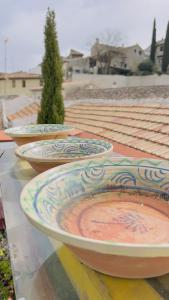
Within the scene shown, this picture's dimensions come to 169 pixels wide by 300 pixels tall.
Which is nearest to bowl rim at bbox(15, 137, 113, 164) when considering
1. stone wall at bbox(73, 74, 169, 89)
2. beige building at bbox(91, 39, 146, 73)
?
stone wall at bbox(73, 74, 169, 89)

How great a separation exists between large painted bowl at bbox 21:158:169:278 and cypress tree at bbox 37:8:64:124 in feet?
19.9

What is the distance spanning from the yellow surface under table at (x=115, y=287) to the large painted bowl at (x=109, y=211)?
0.16ft

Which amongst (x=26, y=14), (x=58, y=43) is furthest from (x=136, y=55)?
(x=58, y=43)

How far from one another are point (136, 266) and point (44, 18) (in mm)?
7346

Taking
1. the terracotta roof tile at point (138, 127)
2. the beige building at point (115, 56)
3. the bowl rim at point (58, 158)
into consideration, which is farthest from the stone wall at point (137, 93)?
the beige building at point (115, 56)

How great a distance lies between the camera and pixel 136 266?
0.84 metres

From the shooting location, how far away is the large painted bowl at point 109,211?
2.58 feet

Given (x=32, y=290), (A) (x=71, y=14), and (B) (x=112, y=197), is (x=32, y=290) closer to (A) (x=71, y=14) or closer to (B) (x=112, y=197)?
(B) (x=112, y=197)

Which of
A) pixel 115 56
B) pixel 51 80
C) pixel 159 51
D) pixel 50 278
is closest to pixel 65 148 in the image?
pixel 50 278

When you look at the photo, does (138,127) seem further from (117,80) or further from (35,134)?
(117,80)

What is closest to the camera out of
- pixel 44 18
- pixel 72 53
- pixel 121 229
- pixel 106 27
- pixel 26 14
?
pixel 121 229

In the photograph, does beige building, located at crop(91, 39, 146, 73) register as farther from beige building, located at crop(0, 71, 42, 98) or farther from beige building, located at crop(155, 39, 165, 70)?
beige building, located at crop(0, 71, 42, 98)

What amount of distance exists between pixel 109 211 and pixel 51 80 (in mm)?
6607

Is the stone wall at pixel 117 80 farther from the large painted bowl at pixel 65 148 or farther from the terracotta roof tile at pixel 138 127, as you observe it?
the large painted bowl at pixel 65 148
